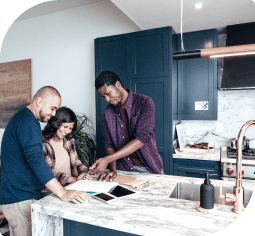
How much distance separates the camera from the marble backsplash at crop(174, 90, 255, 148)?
2869mm

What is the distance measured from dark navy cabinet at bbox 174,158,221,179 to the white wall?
1498mm

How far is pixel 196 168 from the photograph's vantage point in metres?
2.61

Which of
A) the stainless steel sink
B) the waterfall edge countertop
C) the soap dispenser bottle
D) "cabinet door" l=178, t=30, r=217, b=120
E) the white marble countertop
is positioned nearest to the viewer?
the waterfall edge countertop

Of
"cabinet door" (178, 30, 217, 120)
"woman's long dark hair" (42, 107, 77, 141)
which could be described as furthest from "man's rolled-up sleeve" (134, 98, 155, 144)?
"cabinet door" (178, 30, 217, 120)

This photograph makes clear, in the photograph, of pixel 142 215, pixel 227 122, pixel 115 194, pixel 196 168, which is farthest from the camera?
pixel 227 122

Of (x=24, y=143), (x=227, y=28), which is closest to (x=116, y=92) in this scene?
(x=24, y=143)

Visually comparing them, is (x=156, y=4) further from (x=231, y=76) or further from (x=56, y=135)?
(x=56, y=135)

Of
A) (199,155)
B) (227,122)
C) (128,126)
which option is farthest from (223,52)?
(227,122)

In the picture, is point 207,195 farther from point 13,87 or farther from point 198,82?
point 13,87

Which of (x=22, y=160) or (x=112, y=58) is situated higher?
(x=112, y=58)

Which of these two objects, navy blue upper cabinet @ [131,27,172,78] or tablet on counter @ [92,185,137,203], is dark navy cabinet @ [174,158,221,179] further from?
tablet on counter @ [92,185,137,203]

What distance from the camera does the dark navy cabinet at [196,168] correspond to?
2.54 m

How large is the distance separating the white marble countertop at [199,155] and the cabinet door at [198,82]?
1.44 feet

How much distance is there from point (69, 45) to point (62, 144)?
222cm
